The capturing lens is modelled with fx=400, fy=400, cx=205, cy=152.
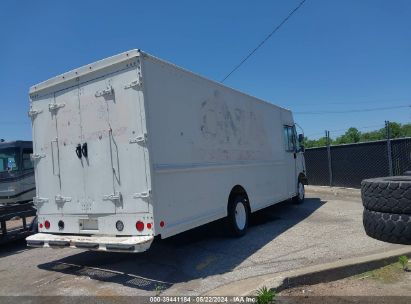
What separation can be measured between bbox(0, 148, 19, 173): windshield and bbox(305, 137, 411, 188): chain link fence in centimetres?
1154

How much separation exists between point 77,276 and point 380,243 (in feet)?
16.7

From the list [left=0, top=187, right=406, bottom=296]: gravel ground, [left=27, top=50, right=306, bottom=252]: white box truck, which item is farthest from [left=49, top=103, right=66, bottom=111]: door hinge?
[left=0, top=187, right=406, bottom=296]: gravel ground

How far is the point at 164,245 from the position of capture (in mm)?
8023

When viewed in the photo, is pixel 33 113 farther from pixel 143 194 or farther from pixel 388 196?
pixel 388 196

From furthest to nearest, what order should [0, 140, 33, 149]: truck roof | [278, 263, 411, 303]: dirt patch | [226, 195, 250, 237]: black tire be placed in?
[0, 140, 33, 149]: truck roof
[226, 195, 250, 237]: black tire
[278, 263, 411, 303]: dirt patch

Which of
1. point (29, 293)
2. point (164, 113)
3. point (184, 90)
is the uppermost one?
point (184, 90)

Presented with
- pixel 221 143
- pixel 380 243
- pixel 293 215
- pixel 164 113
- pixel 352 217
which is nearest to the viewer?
pixel 164 113

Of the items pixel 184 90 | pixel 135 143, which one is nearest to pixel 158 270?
pixel 135 143

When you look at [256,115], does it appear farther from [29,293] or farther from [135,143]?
[29,293]

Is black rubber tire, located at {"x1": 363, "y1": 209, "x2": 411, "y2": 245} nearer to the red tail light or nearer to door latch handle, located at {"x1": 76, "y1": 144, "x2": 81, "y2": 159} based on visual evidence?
the red tail light

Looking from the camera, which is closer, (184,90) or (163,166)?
(163,166)

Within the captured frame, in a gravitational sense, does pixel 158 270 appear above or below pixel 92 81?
below

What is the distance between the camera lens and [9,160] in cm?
1035

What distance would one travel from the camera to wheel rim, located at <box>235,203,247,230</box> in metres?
8.34
